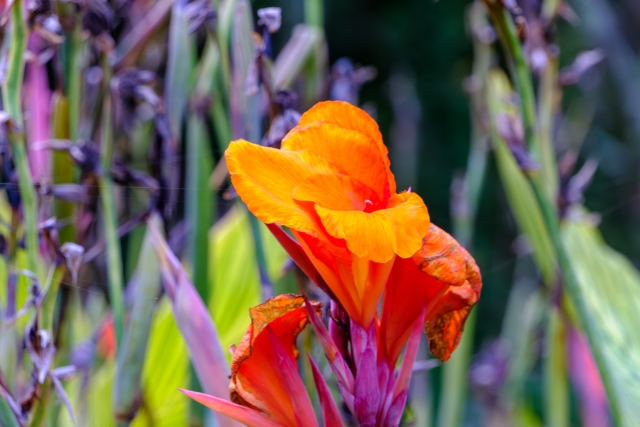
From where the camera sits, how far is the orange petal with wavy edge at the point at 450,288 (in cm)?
21

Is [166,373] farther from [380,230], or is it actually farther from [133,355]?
[380,230]

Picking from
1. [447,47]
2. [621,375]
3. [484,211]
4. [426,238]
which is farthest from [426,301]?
[447,47]

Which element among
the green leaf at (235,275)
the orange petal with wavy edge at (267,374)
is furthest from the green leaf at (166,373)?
the orange petal with wavy edge at (267,374)

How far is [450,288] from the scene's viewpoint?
9.2 inches

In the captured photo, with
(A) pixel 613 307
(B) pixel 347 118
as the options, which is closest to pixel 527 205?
(A) pixel 613 307

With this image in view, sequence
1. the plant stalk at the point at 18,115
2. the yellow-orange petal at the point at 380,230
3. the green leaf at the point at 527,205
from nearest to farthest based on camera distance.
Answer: the yellow-orange petal at the point at 380,230 < the plant stalk at the point at 18,115 < the green leaf at the point at 527,205

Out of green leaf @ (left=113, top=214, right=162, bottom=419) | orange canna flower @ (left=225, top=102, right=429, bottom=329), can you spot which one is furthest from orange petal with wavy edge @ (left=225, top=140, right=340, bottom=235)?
green leaf @ (left=113, top=214, right=162, bottom=419)

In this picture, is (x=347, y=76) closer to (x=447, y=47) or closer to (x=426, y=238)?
(x=426, y=238)

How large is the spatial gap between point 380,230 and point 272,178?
40 millimetres

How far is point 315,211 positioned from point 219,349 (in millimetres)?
97

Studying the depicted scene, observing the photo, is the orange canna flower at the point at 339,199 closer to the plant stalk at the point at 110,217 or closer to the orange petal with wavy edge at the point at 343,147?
the orange petal with wavy edge at the point at 343,147

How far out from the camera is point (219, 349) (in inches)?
11.0

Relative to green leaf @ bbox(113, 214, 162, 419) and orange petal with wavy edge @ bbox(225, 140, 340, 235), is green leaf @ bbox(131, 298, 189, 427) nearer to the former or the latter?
green leaf @ bbox(113, 214, 162, 419)

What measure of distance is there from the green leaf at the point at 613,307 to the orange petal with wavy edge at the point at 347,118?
0.18 metres
